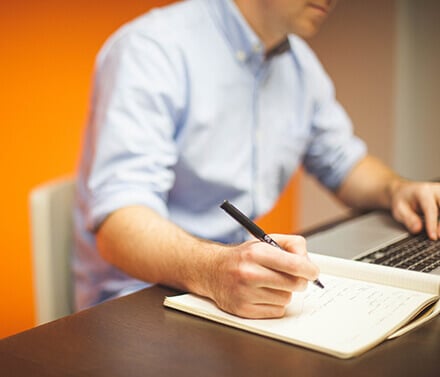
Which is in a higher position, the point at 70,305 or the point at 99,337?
the point at 99,337

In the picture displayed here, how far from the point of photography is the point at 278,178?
4.98ft

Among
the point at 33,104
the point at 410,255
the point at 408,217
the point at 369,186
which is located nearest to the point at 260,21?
the point at 369,186

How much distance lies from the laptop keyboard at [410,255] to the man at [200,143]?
0.06m

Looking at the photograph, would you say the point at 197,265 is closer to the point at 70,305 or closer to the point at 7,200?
the point at 70,305

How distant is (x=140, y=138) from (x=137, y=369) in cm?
57

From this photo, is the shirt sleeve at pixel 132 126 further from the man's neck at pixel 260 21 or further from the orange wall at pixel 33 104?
the orange wall at pixel 33 104

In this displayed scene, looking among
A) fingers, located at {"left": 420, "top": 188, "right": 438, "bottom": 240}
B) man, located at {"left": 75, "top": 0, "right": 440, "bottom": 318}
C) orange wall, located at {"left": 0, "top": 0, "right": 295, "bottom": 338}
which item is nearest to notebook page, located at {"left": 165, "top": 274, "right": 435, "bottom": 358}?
man, located at {"left": 75, "top": 0, "right": 440, "bottom": 318}

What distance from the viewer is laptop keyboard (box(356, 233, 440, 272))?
2.97ft

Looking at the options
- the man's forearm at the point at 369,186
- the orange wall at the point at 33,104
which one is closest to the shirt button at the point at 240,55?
the man's forearm at the point at 369,186

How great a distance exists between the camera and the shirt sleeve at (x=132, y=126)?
3.53 ft

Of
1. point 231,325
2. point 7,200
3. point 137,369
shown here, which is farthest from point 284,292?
point 7,200

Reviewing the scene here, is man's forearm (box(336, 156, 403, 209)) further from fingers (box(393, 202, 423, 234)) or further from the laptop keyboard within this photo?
the laptop keyboard

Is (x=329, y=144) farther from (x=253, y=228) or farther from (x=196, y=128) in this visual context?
(x=253, y=228)

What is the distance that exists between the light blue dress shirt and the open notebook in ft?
1.11
